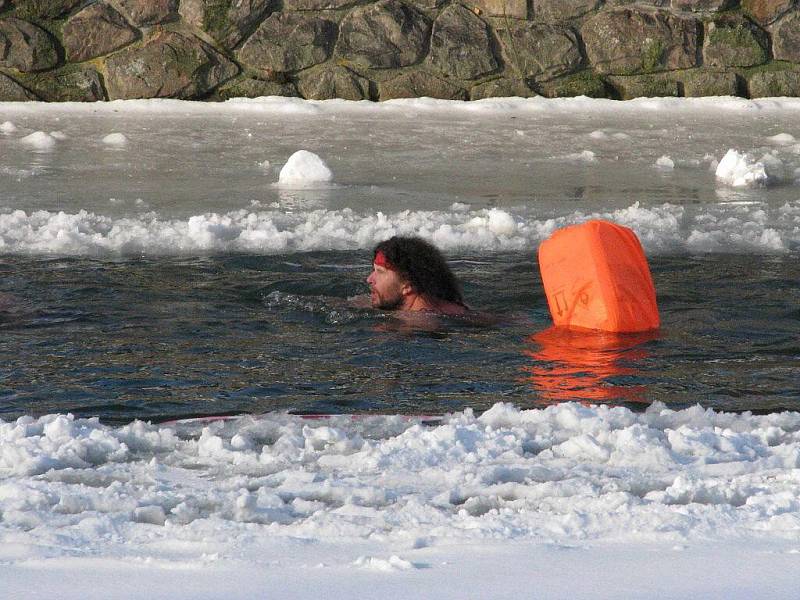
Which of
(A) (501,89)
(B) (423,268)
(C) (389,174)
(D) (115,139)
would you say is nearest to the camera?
(B) (423,268)

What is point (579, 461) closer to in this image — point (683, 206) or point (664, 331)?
point (664, 331)

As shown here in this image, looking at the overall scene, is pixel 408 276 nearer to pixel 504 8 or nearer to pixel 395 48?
pixel 395 48

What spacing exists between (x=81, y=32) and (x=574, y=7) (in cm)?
499

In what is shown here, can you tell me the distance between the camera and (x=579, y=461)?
10.6ft

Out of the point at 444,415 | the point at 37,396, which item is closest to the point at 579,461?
the point at 444,415

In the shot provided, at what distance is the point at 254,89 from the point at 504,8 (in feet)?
8.84

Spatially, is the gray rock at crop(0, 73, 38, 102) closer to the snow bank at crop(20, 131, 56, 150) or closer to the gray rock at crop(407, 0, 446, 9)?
the snow bank at crop(20, 131, 56, 150)

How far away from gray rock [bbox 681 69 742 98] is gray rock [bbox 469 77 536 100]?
1650mm

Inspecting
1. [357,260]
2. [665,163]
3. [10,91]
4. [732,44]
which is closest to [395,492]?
[357,260]

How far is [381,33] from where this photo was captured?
39.1 feet

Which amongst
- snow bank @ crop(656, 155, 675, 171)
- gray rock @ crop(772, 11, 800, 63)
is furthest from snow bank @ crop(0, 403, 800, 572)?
gray rock @ crop(772, 11, 800, 63)

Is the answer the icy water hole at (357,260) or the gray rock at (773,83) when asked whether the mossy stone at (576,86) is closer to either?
the icy water hole at (357,260)

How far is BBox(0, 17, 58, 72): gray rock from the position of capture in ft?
38.2

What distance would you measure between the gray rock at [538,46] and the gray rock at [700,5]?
1.16 metres
